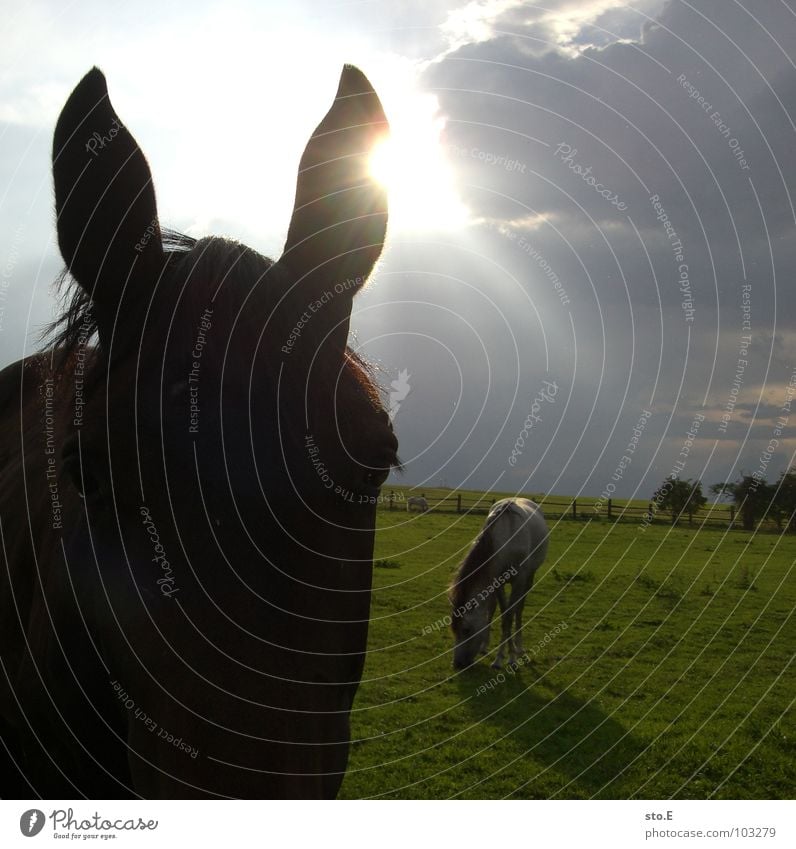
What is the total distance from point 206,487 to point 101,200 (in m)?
1.01

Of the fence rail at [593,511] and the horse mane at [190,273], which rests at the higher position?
the horse mane at [190,273]

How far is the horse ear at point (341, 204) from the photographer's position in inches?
85.5

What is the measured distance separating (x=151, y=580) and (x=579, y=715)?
31.3 feet

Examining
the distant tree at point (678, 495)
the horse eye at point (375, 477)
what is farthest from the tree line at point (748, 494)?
the horse eye at point (375, 477)
